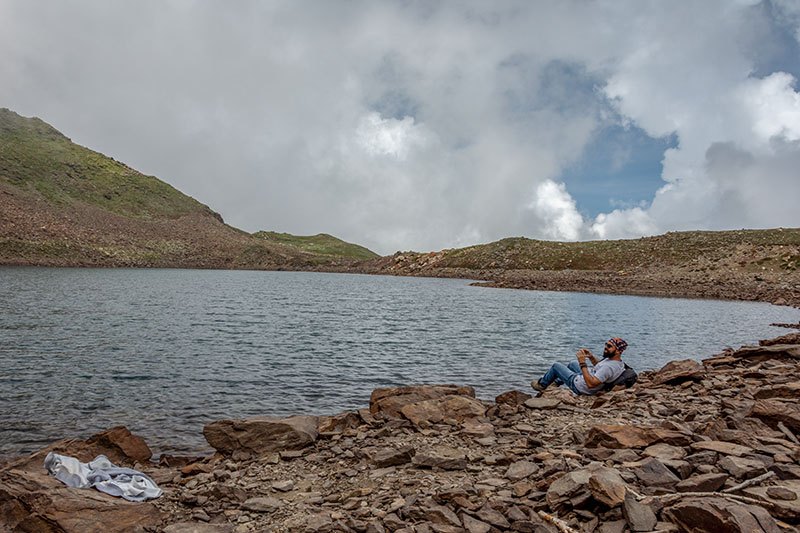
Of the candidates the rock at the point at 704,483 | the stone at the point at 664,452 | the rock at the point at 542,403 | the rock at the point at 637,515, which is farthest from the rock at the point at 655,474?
the rock at the point at 542,403

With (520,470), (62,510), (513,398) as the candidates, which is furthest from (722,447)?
(62,510)

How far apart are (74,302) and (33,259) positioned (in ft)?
279

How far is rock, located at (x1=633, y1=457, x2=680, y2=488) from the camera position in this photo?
6062mm

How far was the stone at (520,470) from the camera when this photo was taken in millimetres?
7454

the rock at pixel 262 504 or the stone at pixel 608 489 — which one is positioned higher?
the stone at pixel 608 489

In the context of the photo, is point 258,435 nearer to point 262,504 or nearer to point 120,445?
point 120,445

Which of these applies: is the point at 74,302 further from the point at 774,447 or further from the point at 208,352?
the point at 774,447

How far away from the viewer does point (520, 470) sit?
25.2 ft

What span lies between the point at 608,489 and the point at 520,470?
223cm

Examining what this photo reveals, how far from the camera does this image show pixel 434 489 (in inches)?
285

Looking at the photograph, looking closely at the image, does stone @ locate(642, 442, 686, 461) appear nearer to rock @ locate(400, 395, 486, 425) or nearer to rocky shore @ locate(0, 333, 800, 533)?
rocky shore @ locate(0, 333, 800, 533)

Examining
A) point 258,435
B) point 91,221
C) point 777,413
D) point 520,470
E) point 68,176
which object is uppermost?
point 68,176

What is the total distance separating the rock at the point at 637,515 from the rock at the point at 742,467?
1.73 metres

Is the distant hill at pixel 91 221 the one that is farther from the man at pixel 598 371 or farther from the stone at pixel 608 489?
the stone at pixel 608 489
